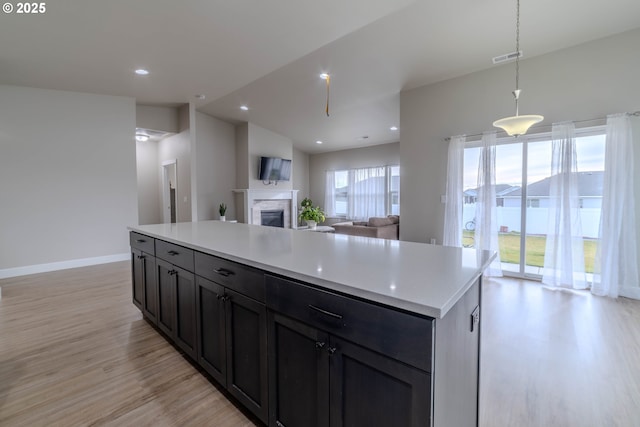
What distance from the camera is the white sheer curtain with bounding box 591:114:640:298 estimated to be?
3.46 metres

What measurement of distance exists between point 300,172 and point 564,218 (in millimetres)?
7448

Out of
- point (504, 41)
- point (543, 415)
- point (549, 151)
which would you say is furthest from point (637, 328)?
point (504, 41)

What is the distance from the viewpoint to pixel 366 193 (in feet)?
29.0

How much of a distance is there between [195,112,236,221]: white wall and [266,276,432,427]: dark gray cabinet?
20.1ft

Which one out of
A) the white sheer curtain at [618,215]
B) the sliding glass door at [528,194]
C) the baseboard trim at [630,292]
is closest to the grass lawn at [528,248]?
the sliding glass door at [528,194]

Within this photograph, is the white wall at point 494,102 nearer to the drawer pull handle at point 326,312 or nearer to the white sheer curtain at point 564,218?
the white sheer curtain at point 564,218

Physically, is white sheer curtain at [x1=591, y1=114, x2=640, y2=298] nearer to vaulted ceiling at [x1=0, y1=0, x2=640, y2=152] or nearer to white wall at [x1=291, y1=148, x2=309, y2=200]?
vaulted ceiling at [x1=0, y1=0, x2=640, y2=152]

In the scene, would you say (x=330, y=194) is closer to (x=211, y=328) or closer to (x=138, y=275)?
(x=138, y=275)

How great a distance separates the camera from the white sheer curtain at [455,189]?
460cm

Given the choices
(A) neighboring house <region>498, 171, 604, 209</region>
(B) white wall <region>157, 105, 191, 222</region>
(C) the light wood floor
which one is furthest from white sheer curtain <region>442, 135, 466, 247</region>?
(B) white wall <region>157, 105, 191, 222</region>

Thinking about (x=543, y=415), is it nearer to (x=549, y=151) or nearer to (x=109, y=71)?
(x=549, y=151)

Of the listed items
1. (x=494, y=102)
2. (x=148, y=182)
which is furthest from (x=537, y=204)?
(x=148, y=182)

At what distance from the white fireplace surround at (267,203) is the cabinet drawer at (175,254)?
5.13m

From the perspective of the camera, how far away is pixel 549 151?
4086mm
